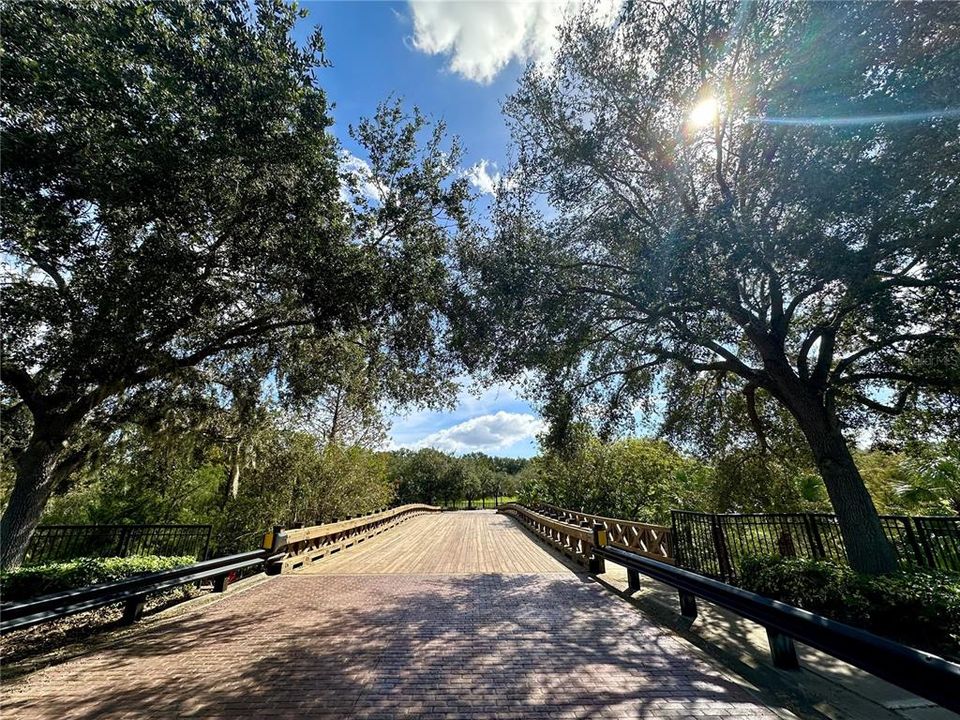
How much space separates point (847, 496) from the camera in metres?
6.87

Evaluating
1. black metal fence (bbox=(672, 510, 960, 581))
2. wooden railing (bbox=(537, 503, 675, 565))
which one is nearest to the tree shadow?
black metal fence (bbox=(672, 510, 960, 581))

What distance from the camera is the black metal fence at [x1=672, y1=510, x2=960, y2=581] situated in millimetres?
6398

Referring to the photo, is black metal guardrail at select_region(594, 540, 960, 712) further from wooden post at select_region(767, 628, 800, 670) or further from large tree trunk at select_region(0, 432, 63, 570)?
large tree trunk at select_region(0, 432, 63, 570)

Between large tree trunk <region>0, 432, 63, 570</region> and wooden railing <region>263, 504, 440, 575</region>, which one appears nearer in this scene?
large tree trunk <region>0, 432, 63, 570</region>

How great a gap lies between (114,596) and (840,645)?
7928mm

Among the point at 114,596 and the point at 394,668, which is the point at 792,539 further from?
the point at 114,596

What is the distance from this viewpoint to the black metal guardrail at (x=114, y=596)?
4.24 m

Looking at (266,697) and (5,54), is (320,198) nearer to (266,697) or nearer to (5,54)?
(5,54)

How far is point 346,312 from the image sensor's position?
815 cm

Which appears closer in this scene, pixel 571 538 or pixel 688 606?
pixel 688 606

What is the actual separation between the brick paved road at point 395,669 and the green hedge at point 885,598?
8.02ft

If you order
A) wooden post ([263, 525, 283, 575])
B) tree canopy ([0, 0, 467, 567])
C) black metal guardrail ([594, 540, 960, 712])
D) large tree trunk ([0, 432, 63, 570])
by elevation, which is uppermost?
tree canopy ([0, 0, 467, 567])

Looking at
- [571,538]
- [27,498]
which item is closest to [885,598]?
[571,538]

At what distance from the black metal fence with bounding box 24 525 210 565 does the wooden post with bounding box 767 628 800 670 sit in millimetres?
10390
